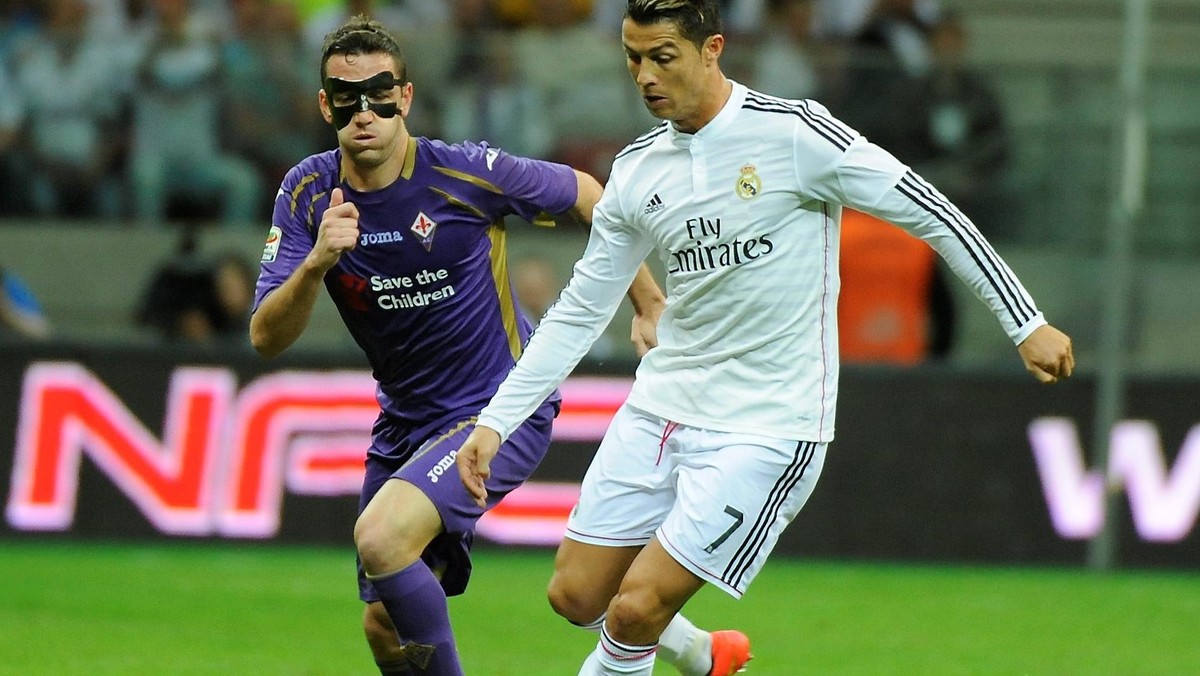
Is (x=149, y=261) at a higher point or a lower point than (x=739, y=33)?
lower

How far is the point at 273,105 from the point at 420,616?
6.83 m

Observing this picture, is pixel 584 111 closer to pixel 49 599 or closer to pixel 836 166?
pixel 49 599

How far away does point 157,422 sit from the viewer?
446 inches

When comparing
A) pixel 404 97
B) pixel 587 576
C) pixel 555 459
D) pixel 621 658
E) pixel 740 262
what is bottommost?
pixel 555 459

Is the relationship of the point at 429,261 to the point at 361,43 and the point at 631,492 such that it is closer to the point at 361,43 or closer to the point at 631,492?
the point at 361,43

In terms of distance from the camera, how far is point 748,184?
5648 millimetres

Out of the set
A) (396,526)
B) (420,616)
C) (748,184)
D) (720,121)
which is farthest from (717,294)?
(420,616)

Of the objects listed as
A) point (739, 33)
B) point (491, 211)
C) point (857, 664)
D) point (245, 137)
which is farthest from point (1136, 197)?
point (491, 211)

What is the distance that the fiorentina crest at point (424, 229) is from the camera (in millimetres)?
6223

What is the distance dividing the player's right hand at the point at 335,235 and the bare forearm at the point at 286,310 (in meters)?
0.06

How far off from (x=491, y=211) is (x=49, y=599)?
4.16 meters

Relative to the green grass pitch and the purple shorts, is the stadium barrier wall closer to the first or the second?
the green grass pitch

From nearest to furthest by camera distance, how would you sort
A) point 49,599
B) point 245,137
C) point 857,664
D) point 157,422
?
point 857,664 → point 49,599 → point 157,422 → point 245,137

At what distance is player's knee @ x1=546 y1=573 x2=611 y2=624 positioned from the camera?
235 inches
